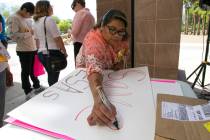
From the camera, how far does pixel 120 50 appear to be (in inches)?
Result: 43.8

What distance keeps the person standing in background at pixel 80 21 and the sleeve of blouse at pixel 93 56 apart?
54.5 inches

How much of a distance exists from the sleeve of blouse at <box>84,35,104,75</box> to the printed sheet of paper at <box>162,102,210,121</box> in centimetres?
32

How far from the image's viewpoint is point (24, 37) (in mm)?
2498

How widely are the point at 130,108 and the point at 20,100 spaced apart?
2148 millimetres

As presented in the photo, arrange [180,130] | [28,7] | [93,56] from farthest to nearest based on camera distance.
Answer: [28,7]
[93,56]
[180,130]

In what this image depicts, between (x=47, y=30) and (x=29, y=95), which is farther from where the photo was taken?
(x=29, y=95)

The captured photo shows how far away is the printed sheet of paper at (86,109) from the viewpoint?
583mm

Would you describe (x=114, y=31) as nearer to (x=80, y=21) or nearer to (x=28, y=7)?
(x=80, y=21)

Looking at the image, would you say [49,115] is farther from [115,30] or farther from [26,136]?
[115,30]

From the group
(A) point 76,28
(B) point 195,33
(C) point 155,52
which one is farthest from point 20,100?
(B) point 195,33

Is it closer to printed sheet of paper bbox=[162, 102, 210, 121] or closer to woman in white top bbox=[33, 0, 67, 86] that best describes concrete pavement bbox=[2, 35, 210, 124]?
woman in white top bbox=[33, 0, 67, 86]

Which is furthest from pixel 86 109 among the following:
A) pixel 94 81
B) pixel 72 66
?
pixel 72 66

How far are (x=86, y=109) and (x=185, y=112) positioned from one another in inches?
11.7

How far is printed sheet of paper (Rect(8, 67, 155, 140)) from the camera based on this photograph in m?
0.58
